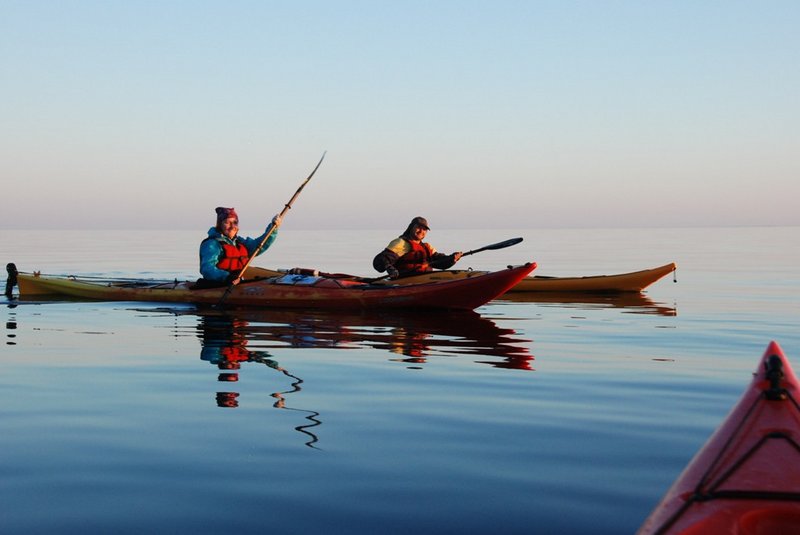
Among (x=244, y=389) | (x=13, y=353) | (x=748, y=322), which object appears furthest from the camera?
(x=748, y=322)

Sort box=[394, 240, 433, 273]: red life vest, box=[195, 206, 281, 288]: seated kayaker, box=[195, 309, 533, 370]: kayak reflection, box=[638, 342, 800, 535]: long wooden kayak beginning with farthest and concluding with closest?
box=[394, 240, 433, 273]: red life vest
box=[195, 206, 281, 288]: seated kayaker
box=[195, 309, 533, 370]: kayak reflection
box=[638, 342, 800, 535]: long wooden kayak

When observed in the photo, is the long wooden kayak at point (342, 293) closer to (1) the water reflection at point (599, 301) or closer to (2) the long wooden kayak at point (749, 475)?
(1) the water reflection at point (599, 301)

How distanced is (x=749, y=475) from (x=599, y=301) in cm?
1447

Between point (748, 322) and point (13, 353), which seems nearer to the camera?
point (13, 353)

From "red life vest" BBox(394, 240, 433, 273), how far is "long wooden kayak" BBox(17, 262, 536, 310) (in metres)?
1.57

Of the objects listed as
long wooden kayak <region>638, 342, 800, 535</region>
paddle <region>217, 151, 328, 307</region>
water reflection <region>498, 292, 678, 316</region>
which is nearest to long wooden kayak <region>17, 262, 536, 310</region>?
paddle <region>217, 151, 328, 307</region>

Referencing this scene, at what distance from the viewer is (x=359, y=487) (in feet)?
16.0

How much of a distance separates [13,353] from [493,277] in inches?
283

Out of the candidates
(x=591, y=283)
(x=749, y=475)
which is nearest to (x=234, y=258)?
(x=591, y=283)

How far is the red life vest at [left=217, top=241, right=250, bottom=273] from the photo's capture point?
612 inches

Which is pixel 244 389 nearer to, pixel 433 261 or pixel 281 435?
pixel 281 435

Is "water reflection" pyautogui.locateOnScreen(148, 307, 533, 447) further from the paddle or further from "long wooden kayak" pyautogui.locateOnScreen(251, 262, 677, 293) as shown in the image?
"long wooden kayak" pyautogui.locateOnScreen(251, 262, 677, 293)

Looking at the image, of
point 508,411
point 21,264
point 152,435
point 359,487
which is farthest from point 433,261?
point 21,264

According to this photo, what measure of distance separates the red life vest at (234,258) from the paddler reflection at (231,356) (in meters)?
1.10
